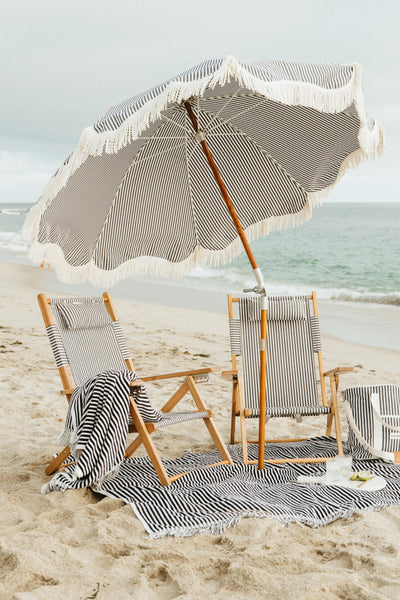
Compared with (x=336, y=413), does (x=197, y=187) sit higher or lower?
higher

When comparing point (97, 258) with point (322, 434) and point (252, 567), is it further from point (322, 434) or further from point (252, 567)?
point (252, 567)

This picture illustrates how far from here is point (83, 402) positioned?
293 cm

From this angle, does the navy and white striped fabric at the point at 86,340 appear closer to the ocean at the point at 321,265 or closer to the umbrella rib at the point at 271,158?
the umbrella rib at the point at 271,158

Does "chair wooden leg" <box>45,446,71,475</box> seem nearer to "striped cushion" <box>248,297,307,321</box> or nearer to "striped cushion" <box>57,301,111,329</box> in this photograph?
"striped cushion" <box>57,301,111,329</box>

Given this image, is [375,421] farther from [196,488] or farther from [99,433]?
[99,433]

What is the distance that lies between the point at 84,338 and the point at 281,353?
48.4 inches

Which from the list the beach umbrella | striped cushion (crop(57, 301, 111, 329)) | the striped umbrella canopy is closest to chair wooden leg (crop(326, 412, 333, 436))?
the beach umbrella

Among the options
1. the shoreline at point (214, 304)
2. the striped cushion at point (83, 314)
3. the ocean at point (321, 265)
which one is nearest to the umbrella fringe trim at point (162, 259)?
the striped cushion at point (83, 314)

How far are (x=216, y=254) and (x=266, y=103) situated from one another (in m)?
0.97

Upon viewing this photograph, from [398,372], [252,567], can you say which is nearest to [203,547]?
[252,567]

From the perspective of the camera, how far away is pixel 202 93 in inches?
96.7

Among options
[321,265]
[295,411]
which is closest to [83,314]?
[295,411]

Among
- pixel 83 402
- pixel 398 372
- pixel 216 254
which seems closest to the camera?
pixel 83 402

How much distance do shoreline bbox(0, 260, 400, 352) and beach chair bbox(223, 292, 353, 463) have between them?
143 inches
